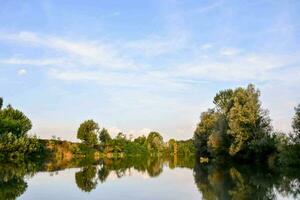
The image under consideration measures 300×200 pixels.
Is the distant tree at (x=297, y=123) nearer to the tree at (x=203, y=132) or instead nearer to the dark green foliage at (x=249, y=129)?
the dark green foliage at (x=249, y=129)

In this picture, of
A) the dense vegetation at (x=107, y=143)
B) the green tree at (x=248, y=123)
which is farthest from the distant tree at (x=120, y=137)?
the green tree at (x=248, y=123)

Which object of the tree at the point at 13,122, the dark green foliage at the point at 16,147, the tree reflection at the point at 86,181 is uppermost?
the tree at the point at 13,122

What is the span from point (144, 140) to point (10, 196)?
12766cm

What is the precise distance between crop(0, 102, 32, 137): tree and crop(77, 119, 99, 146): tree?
86.3ft

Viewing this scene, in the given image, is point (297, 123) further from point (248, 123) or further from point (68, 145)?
point (68, 145)

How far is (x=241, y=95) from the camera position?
53156 millimetres

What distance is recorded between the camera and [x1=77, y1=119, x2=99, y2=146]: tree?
10662cm

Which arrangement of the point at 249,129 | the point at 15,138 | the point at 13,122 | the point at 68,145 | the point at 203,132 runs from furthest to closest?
1. the point at 68,145
2. the point at 203,132
3. the point at 13,122
4. the point at 15,138
5. the point at 249,129

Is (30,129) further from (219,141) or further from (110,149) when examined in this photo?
(219,141)

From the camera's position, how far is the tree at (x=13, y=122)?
2855 inches

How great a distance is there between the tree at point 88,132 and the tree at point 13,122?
2629cm

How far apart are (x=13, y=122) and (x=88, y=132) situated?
113ft

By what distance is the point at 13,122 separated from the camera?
74938 mm

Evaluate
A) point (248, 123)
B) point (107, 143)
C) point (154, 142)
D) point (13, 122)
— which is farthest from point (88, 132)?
point (248, 123)
